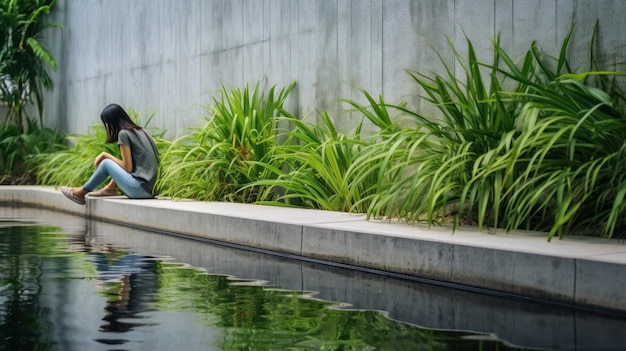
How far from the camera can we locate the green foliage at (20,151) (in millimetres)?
17266

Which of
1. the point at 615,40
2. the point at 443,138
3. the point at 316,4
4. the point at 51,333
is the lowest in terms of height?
the point at 51,333

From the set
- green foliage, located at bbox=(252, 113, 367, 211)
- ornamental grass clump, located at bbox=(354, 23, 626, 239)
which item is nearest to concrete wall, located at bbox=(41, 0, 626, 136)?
ornamental grass clump, located at bbox=(354, 23, 626, 239)

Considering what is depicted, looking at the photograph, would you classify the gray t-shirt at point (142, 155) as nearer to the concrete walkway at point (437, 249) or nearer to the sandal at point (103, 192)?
the sandal at point (103, 192)

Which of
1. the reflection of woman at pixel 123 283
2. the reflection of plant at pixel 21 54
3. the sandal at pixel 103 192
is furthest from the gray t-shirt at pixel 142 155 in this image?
the reflection of plant at pixel 21 54

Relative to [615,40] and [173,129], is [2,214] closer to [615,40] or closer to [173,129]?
[173,129]

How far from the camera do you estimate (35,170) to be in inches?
689

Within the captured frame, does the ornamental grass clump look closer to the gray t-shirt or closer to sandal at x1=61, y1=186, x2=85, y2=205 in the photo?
the gray t-shirt

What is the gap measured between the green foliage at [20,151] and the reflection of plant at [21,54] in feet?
2.98

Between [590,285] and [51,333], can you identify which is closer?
[51,333]

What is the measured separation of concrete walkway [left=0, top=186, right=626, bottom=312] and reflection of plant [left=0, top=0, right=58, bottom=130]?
10.7m

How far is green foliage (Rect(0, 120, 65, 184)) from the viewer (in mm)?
17266

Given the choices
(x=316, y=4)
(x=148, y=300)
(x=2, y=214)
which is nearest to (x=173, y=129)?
(x=2, y=214)

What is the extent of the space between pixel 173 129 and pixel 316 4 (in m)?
4.32

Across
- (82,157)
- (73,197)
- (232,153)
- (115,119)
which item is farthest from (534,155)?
(82,157)
